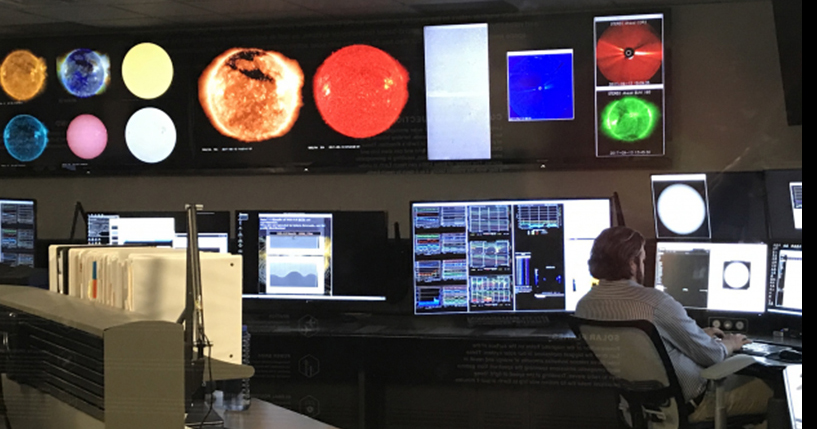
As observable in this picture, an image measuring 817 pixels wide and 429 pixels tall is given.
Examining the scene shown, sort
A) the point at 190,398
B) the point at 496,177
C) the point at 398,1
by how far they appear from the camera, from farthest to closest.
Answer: the point at 496,177
the point at 398,1
the point at 190,398

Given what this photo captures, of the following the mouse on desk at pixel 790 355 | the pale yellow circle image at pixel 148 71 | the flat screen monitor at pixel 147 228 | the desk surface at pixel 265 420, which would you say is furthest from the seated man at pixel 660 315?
the pale yellow circle image at pixel 148 71

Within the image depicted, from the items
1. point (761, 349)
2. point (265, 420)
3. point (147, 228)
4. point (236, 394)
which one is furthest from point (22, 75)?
point (761, 349)

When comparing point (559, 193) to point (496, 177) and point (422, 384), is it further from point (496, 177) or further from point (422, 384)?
point (422, 384)

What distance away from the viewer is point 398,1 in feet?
7.82

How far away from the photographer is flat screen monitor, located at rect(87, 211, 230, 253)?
2.40 metres

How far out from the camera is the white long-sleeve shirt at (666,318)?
97.7 inches

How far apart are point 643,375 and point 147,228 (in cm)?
149

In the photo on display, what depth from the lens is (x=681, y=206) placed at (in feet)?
8.13

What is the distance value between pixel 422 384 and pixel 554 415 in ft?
1.35

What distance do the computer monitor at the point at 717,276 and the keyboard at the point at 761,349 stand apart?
6.6 inches

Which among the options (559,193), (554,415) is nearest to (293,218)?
(559,193)

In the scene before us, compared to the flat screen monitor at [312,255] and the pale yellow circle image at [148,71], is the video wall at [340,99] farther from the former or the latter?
the flat screen monitor at [312,255]

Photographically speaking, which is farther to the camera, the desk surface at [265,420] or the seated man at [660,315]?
the seated man at [660,315]

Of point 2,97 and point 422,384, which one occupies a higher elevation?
point 2,97
